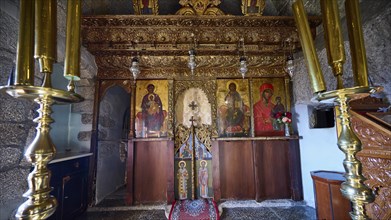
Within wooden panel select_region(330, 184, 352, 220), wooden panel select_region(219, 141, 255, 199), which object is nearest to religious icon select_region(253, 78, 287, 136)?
wooden panel select_region(219, 141, 255, 199)

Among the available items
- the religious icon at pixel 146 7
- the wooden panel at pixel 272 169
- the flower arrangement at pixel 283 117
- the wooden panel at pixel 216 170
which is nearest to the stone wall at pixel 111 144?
the religious icon at pixel 146 7

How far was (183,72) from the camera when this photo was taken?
9.82 ft

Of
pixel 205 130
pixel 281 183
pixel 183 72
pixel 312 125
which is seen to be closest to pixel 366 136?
pixel 312 125

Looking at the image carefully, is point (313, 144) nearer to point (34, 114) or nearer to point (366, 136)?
point (366, 136)

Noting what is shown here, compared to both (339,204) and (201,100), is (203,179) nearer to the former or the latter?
(201,100)

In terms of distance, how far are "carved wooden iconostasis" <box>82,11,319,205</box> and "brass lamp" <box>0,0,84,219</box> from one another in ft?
6.98

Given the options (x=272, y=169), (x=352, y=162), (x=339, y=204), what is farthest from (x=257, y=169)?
(x=352, y=162)

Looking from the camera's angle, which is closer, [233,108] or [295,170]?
[295,170]

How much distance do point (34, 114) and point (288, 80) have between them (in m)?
3.50

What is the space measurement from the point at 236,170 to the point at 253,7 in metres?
2.55

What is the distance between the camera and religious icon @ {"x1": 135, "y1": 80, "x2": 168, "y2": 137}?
2.87m

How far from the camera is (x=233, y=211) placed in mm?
2451

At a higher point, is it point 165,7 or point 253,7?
point 165,7

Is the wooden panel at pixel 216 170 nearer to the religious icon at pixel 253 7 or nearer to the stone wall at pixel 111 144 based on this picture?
the stone wall at pixel 111 144
